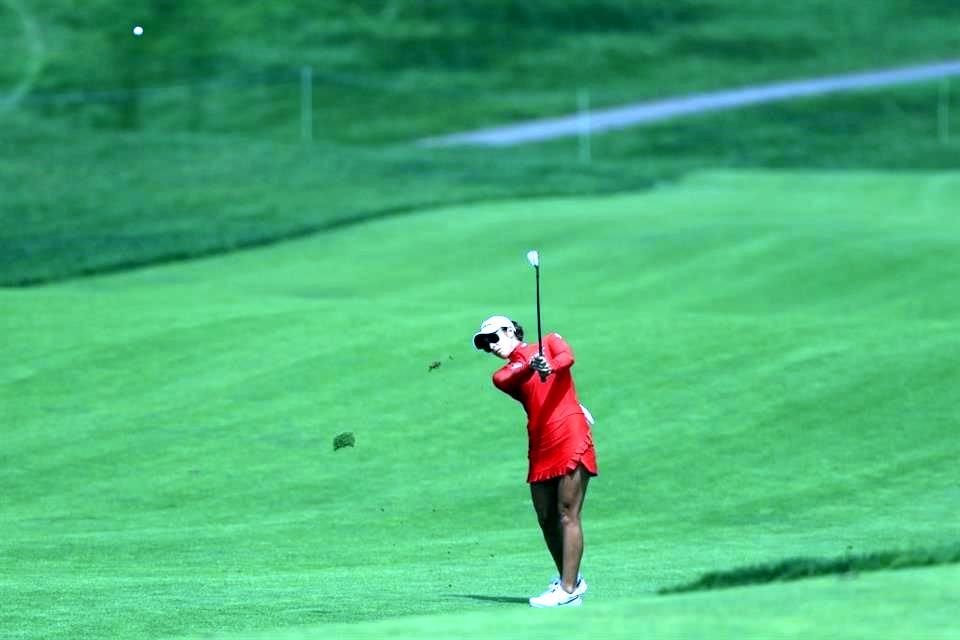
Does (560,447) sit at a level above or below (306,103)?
above

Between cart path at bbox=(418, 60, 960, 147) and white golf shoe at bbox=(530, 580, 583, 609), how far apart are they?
3387 cm

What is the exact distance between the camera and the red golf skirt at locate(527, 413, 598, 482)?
11523 millimetres

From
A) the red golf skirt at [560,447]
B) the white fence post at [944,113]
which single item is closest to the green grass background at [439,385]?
the red golf skirt at [560,447]

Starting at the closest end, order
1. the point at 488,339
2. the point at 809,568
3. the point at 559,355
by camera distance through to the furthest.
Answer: the point at 809,568 < the point at 559,355 < the point at 488,339

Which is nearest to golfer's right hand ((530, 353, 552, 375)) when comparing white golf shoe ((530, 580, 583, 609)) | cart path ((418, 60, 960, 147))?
white golf shoe ((530, 580, 583, 609))

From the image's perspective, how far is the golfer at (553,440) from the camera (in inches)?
452

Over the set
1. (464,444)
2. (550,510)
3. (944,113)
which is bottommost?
(464,444)

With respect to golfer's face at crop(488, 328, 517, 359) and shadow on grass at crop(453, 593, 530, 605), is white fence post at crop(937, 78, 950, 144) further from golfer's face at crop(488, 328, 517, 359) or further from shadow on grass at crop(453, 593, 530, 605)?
shadow on grass at crop(453, 593, 530, 605)

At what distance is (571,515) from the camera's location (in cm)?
1156

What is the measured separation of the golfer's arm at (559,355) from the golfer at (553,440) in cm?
4

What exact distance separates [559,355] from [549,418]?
0.47 meters

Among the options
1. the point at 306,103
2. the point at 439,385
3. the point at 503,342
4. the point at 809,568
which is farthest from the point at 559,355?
the point at 306,103

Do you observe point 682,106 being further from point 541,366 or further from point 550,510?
point 541,366

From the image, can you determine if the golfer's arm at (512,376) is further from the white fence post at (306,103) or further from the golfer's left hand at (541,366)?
the white fence post at (306,103)
